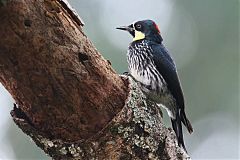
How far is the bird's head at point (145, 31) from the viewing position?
13.0 feet

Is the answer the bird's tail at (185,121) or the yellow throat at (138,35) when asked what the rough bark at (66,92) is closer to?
the bird's tail at (185,121)

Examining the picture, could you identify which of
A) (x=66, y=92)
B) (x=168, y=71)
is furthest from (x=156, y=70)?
(x=66, y=92)

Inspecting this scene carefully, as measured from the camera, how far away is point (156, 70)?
3.58 m

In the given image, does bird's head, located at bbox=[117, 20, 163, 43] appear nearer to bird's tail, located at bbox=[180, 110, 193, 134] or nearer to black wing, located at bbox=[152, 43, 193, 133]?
black wing, located at bbox=[152, 43, 193, 133]

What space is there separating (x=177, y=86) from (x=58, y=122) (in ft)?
4.88

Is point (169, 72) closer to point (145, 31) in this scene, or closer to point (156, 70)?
point (156, 70)

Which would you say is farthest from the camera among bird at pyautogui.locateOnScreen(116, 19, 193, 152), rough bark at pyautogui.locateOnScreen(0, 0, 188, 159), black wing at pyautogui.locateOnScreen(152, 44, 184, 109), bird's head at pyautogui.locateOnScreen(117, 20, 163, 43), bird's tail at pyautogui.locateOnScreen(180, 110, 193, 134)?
bird's head at pyautogui.locateOnScreen(117, 20, 163, 43)

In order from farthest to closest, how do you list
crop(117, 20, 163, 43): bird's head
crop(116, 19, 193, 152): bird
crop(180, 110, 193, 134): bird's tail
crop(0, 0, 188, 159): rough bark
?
crop(117, 20, 163, 43): bird's head < crop(116, 19, 193, 152): bird < crop(180, 110, 193, 134): bird's tail < crop(0, 0, 188, 159): rough bark

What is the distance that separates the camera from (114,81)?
7.39 ft

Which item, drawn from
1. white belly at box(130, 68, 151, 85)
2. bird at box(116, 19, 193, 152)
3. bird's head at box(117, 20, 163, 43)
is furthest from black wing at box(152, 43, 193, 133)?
bird's head at box(117, 20, 163, 43)

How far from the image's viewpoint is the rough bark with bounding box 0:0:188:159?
2020 mm

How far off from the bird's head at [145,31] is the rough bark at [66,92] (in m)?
1.70

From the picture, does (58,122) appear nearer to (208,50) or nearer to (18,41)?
(18,41)

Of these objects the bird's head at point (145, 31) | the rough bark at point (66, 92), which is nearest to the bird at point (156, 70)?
the bird's head at point (145, 31)
